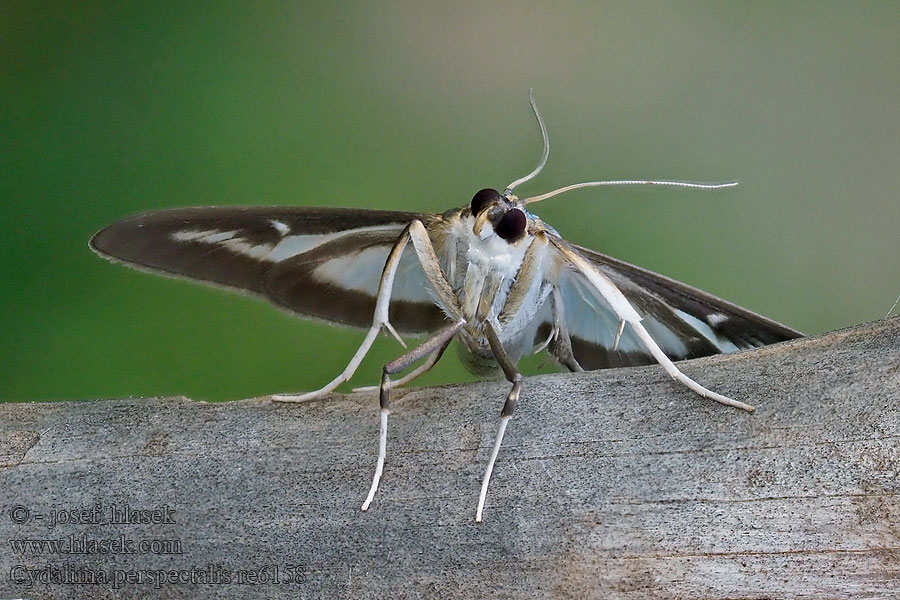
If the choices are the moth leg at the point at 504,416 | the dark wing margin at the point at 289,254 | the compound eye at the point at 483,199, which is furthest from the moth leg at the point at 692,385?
the dark wing margin at the point at 289,254

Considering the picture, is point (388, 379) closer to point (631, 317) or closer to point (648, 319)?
point (631, 317)

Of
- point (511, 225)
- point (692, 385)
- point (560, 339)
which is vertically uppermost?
point (511, 225)

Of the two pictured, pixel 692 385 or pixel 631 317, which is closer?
pixel 692 385

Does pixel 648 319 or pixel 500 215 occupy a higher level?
pixel 500 215

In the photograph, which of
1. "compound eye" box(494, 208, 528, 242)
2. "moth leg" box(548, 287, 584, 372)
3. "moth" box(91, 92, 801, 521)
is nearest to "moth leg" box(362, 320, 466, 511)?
"moth" box(91, 92, 801, 521)

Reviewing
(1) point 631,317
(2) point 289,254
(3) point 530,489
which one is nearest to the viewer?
(3) point 530,489

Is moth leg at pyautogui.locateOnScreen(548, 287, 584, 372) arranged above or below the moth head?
below

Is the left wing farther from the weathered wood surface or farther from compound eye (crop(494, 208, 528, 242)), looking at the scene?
the weathered wood surface

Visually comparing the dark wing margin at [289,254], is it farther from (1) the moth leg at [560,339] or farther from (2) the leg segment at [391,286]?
(1) the moth leg at [560,339]

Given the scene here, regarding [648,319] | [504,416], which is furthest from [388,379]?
[648,319]
